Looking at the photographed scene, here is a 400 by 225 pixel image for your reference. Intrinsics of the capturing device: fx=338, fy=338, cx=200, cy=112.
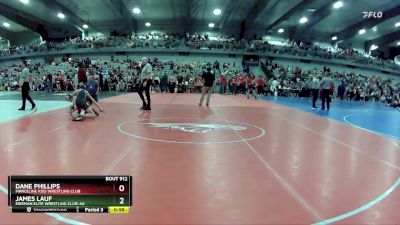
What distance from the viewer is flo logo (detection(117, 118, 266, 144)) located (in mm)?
6414

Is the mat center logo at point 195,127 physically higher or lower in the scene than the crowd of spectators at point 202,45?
lower

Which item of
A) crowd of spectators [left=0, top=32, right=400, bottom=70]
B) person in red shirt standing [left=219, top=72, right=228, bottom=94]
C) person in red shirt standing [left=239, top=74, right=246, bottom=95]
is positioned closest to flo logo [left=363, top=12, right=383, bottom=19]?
crowd of spectators [left=0, top=32, right=400, bottom=70]

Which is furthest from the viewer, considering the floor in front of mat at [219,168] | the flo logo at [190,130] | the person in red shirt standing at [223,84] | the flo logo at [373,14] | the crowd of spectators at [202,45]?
the crowd of spectators at [202,45]

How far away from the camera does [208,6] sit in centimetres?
3272

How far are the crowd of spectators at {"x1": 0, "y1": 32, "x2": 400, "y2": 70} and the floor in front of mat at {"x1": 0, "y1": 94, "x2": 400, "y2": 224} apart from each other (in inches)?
1130

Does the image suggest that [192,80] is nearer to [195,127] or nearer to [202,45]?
[202,45]

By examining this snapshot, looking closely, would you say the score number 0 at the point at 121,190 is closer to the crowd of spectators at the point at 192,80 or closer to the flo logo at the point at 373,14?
the crowd of spectators at the point at 192,80

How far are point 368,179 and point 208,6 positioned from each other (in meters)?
30.6

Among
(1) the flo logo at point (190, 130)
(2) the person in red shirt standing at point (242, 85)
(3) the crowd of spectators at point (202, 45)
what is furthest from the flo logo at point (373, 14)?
(1) the flo logo at point (190, 130)
